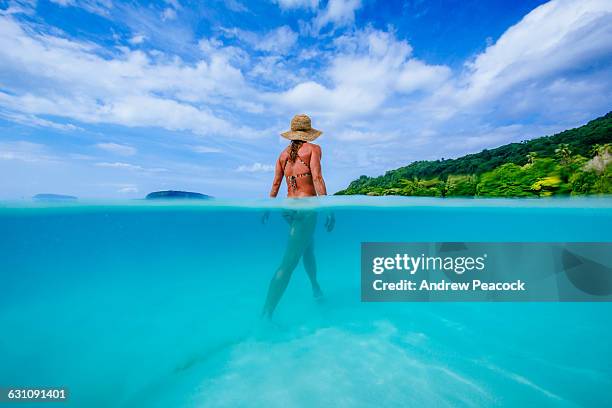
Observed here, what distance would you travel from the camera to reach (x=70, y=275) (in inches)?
960

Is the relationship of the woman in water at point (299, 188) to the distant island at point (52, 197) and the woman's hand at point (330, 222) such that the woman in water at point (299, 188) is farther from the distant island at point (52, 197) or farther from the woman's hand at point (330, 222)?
the distant island at point (52, 197)

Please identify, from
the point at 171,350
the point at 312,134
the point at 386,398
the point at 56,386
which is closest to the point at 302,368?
the point at 386,398

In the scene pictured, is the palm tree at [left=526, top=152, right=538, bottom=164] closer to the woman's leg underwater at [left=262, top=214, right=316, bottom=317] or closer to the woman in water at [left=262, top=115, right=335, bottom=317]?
the woman in water at [left=262, top=115, right=335, bottom=317]

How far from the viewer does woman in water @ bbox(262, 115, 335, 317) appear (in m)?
4.71

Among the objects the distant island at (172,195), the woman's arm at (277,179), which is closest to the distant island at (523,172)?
the distant island at (172,195)

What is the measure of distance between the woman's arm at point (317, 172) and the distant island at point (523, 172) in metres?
14.3

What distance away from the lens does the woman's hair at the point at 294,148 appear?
4.90m

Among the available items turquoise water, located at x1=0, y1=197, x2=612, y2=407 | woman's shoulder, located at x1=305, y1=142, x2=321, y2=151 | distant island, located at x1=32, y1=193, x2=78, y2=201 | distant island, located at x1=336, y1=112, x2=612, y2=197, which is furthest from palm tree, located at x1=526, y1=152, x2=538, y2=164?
distant island, located at x1=32, y1=193, x2=78, y2=201

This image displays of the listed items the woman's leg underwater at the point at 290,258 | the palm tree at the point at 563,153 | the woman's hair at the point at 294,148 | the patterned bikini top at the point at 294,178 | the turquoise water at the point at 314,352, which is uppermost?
the palm tree at the point at 563,153

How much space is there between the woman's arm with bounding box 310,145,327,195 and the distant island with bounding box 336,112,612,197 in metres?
14.3

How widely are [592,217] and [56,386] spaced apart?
87.2 ft

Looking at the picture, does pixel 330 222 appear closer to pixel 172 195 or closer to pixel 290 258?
pixel 290 258

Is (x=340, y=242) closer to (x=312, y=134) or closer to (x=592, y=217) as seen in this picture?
(x=592, y=217)

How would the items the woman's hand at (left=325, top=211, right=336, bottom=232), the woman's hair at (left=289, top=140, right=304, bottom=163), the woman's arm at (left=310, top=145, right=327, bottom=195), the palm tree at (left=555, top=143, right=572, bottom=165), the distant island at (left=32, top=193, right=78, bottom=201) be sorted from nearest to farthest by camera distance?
Result: the woman's hand at (left=325, top=211, right=336, bottom=232), the woman's arm at (left=310, top=145, right=327, bottom=195), the woman's hair at (left=289, top=140, right=304, bottom=163), the distant island at (left=32, top=193, right=78, bottom=201), the palm tree at (left=555, top=143, right=572, bottom=165)
